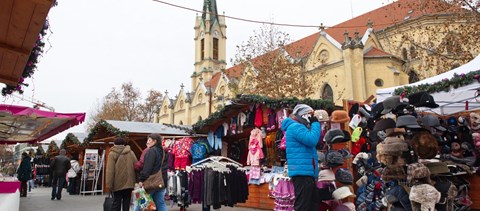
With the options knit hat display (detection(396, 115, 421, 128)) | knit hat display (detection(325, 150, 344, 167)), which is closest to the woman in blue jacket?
knit hat display (detection(325, 150, 344, 167))

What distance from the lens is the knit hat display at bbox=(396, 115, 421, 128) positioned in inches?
194

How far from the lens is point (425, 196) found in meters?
4.37

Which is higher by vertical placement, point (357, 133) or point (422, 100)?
point (422, 100)

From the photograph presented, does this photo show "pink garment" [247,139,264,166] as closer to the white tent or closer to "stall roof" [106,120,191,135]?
the white tent

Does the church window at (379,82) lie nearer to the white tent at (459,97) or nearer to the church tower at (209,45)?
the white tent at (459,97)

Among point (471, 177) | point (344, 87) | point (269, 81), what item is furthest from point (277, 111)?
point (344, 87)

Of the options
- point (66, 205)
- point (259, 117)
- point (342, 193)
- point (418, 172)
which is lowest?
point (66, 205)

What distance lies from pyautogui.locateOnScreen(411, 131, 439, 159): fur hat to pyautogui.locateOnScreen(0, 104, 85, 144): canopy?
29.7 feet

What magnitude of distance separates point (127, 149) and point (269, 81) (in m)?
17.5

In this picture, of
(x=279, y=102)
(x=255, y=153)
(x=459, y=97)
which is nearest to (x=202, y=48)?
(x=255, y=153)

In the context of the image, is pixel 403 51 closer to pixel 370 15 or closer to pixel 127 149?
pixel 370 15

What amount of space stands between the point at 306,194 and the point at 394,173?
126 cm

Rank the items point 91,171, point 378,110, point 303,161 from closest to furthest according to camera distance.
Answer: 1. point 303,161
2. point 378,110
3. point 91,171

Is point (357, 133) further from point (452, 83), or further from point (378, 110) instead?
point (378, 110)
